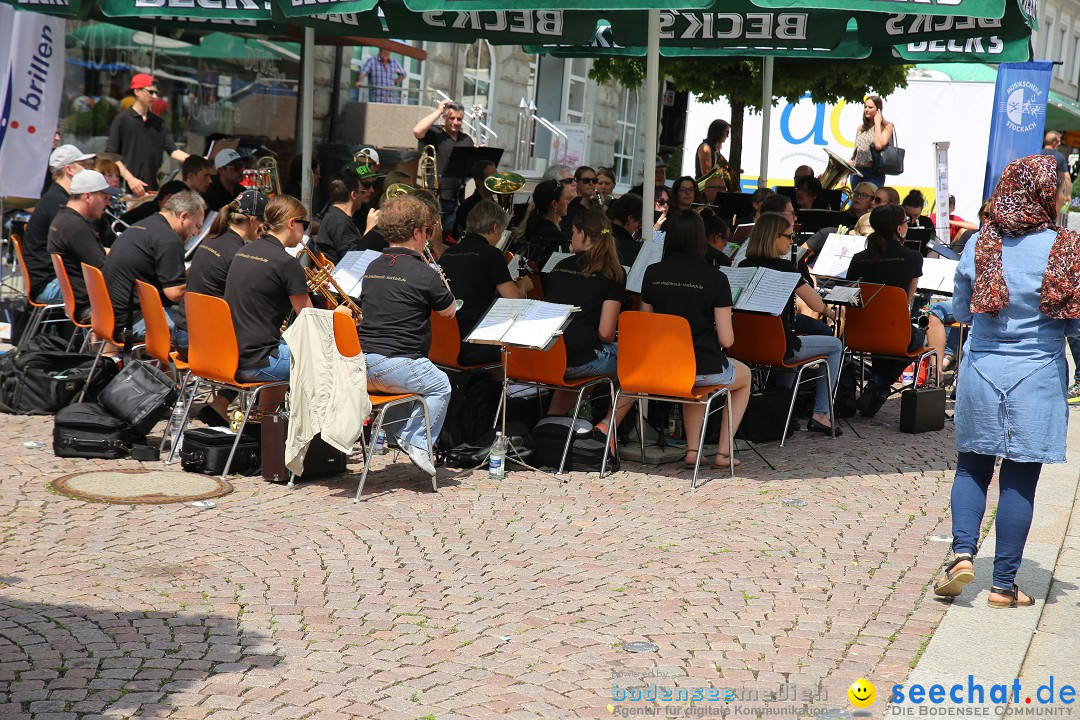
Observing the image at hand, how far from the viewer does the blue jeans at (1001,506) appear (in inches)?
193

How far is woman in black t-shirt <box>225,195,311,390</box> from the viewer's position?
6.80 m

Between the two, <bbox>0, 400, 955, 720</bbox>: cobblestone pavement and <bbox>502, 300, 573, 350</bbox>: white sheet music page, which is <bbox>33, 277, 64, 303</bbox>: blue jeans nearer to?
<bbox>0, 400, 955, 720</bbox>: cobblestone pavement

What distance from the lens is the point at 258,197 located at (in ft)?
24.6

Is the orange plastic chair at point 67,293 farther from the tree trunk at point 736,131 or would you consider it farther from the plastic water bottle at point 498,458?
the tree trunk at point 736,131

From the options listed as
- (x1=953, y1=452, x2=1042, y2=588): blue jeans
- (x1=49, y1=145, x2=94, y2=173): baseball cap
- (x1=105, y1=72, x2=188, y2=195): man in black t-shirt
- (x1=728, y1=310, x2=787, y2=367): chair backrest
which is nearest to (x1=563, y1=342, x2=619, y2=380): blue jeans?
(x1=728, y1=310, x2=787, y2=367): chair backrest

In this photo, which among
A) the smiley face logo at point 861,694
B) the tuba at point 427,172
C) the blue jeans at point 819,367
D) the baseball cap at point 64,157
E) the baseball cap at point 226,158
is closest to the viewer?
the smiley face logo at point 861,694

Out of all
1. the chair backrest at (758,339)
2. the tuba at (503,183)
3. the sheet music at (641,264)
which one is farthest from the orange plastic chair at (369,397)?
the tuba at (503,183)

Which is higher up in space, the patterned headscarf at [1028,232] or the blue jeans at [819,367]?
the patterned headscarf at [1028,232]

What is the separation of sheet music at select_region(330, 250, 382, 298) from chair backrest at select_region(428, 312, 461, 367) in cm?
51

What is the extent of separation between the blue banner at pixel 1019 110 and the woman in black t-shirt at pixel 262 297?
11.7m

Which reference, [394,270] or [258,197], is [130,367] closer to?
[258,197]

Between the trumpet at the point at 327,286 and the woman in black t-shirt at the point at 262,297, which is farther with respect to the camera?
the trumpet at the point at 327,286

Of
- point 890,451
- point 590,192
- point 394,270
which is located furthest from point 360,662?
point 590,192

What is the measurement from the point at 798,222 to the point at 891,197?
37.2 inches
